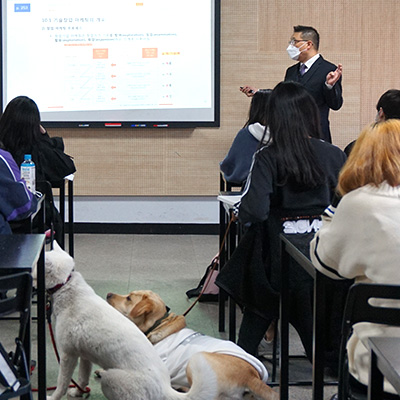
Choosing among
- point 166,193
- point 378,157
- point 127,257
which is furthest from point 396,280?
point 166,193

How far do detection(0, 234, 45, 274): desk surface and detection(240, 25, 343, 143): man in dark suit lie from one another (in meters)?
3.19

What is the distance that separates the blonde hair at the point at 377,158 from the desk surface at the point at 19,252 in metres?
0.87

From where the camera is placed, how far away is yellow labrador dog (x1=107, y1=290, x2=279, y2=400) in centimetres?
214

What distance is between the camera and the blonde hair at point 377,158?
1620mm

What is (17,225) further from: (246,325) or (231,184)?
(246,325)

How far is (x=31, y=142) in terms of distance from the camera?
3.97m

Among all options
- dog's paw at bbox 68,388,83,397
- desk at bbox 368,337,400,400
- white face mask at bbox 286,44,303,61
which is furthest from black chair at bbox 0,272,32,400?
white face mask at bbox 286,44,303,61

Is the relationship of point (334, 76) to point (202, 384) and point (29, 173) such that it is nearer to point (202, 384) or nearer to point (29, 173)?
point (29, 173)

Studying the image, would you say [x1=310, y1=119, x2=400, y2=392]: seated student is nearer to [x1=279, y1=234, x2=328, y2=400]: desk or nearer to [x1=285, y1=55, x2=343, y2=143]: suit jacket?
[x1=279, y1=234, x2=328, y2=400]: desk

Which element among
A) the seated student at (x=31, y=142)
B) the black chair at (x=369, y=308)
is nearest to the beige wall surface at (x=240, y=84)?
the seated student at (x=31, y=142)

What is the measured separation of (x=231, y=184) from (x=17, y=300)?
2180 millimetres

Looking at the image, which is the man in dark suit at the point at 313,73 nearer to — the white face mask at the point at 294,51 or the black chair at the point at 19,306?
the white face mask at the point at 294,51

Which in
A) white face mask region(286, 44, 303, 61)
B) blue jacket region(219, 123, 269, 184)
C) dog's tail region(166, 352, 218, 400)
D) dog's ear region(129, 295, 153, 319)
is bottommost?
dog's tail region(166, 352, 218, 400)

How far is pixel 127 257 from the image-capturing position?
17.1 feet
